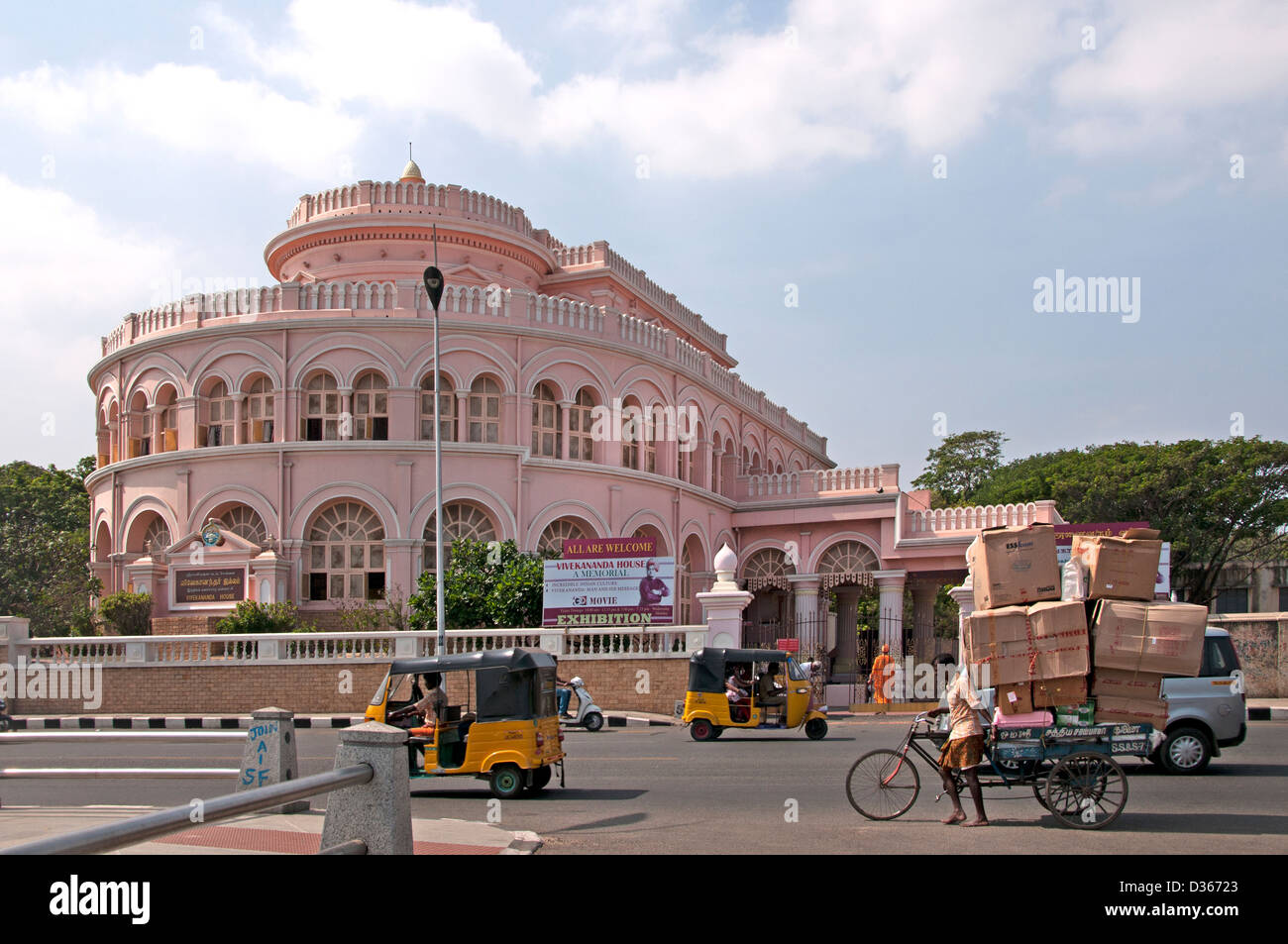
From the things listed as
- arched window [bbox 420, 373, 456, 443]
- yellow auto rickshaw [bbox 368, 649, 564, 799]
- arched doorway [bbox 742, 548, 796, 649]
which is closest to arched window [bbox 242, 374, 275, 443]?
arched window [bbox 420, 373, 456, 443]

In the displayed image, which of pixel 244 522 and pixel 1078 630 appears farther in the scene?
pixel 244 522

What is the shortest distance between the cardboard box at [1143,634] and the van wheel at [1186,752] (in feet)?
10.8

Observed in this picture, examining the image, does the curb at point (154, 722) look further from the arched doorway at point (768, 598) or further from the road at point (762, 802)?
the arched doorway at point (768, 598)

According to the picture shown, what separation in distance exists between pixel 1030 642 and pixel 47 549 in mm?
38723

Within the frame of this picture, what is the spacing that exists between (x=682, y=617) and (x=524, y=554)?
8469 millimetres

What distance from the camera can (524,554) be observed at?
26.8 meters

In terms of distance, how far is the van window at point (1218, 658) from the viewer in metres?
12.6

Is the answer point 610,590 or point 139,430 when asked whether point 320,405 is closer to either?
point 139,430

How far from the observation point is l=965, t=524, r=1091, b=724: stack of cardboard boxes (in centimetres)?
960

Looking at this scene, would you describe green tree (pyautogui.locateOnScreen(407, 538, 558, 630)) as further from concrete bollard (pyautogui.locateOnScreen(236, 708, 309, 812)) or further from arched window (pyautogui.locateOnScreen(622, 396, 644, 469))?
concrete bollard (pyautogui.locateOnScreen(236, 708, 309, 812))

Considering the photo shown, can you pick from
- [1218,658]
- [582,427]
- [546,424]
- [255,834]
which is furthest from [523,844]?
[582,427]

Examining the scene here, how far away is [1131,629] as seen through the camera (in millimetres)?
9562
